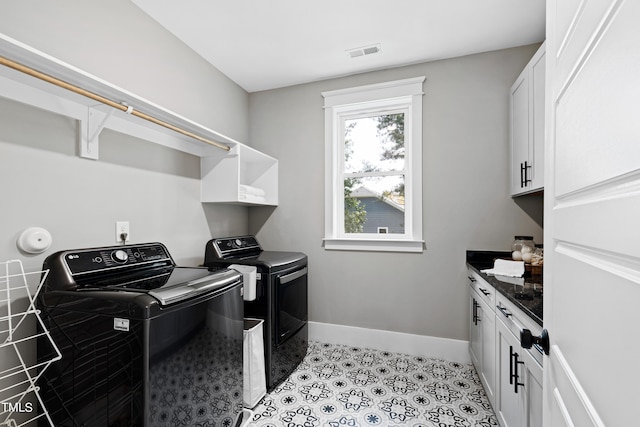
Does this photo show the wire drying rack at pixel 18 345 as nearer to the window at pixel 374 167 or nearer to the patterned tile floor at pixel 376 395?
the patterned tile floor at pixel 376 395

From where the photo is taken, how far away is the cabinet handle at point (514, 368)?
53.7 inches

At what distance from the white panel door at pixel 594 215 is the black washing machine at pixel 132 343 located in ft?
4.20

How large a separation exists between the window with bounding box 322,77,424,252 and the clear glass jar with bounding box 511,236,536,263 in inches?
28.3

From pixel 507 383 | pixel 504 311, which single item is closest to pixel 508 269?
pixel 504 311

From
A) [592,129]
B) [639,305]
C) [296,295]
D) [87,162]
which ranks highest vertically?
[87,162]

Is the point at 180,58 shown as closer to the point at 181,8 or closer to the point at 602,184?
the point at 181,8

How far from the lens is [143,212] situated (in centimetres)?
200

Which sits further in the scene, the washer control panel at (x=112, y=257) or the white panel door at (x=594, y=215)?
the washer control panel at (x=112, y=257)

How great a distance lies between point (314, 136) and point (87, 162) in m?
1.89

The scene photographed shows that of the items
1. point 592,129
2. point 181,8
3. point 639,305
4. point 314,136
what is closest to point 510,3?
point 314,136

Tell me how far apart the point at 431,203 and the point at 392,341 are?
1289mm

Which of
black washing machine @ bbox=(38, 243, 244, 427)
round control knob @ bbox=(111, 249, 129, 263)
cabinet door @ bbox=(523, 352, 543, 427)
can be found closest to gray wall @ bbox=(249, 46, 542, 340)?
cabinet door @ bbox=(523, 352, 543, 427)

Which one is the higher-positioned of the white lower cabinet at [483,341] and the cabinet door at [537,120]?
the cabinet door at [537,120]

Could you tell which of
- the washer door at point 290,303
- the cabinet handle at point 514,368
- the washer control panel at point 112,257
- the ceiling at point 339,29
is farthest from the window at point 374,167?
the washer control panel at point 112,257
